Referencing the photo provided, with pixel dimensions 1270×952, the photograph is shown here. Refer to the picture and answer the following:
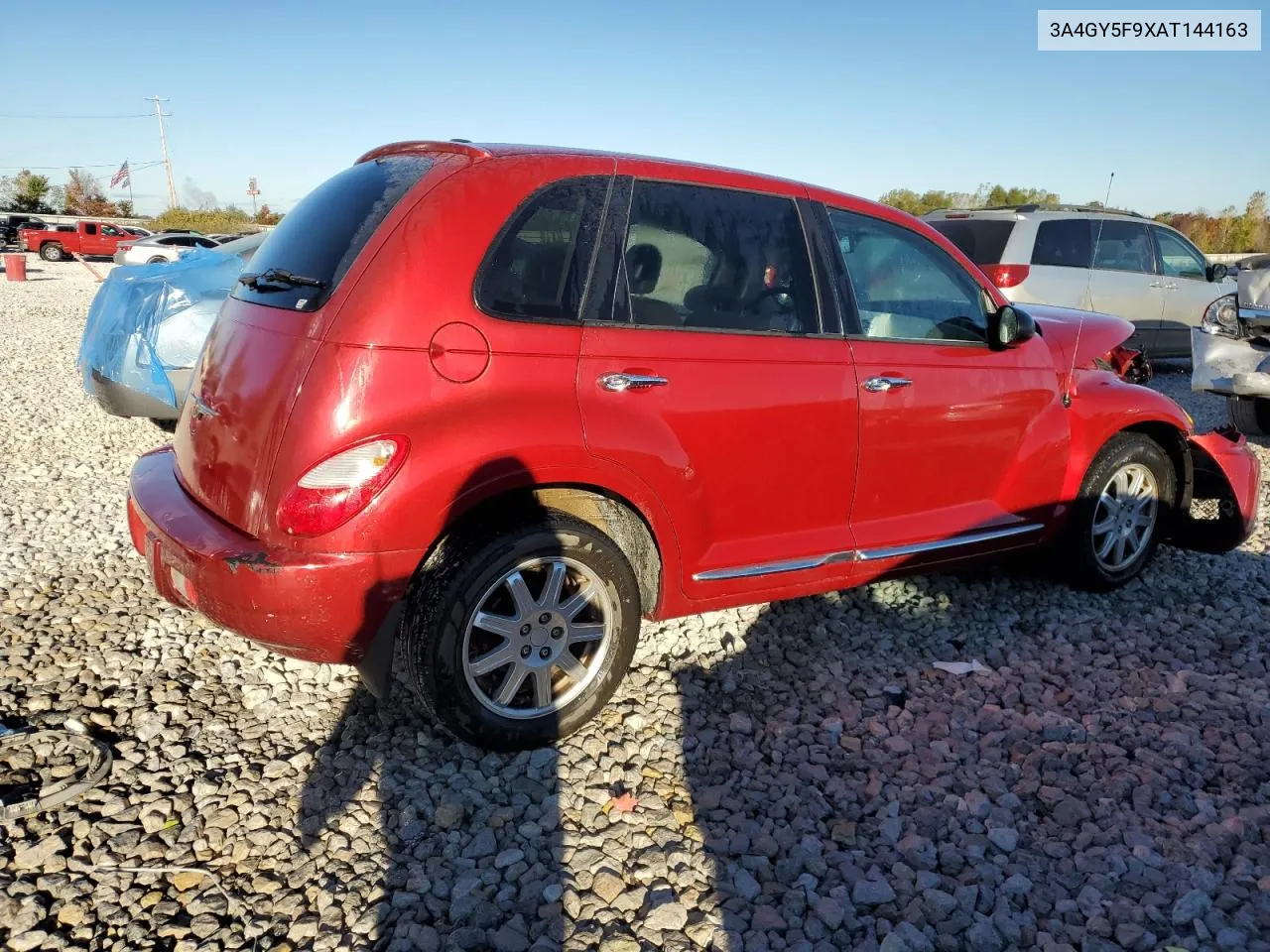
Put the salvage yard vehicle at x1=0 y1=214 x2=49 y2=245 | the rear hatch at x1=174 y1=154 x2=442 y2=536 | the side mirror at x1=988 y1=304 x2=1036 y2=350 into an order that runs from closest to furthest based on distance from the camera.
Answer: the rear hatch at x1=174 y1=154 x2=442 y2=536
the side mirror at x1=988 y1=304 x2=1036 y2=350
the salvage yard vehicle at x1=0 y1=214 x2=49 y2=245

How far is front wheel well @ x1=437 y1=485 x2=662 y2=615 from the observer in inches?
112

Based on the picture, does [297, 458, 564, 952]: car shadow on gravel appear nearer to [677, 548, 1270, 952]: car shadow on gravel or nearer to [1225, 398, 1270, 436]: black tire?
[677, 548, 1270, 952]: car shadow on gravel

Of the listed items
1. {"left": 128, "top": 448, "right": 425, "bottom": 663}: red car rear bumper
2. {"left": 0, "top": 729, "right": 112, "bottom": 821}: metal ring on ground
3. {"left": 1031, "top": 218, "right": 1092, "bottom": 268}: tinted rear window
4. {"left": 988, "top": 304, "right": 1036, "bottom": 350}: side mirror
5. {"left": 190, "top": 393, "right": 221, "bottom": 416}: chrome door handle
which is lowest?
{"left": 0, "top": 729, "right": 112, "bottom": 821}: metal ring on ground

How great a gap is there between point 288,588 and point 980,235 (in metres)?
9.54

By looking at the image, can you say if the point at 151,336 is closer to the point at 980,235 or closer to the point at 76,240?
the point at 980,235

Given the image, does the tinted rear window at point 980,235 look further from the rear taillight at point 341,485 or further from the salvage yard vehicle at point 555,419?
the rear taillight at point 341,485

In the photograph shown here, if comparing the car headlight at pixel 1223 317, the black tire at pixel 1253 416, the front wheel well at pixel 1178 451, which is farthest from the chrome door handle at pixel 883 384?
the black tire at pixel 1253 416

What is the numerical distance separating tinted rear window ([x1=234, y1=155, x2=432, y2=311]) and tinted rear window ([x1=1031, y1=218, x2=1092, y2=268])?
8.54 metres

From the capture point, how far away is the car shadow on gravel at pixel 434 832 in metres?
2.32

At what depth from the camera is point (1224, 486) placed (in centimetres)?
467

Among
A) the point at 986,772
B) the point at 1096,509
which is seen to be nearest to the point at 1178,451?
Result: the point at 1096,509

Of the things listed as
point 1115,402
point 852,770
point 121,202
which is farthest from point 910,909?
point 121,202

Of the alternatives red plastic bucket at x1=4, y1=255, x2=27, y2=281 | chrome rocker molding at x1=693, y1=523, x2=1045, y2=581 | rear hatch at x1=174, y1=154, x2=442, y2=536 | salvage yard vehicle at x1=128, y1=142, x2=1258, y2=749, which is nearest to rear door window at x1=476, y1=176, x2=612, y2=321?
salvage yard vehicle at x1=128, y1=142, x2=1258, y2=749

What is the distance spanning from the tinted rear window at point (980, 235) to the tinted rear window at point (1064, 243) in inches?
13.4
